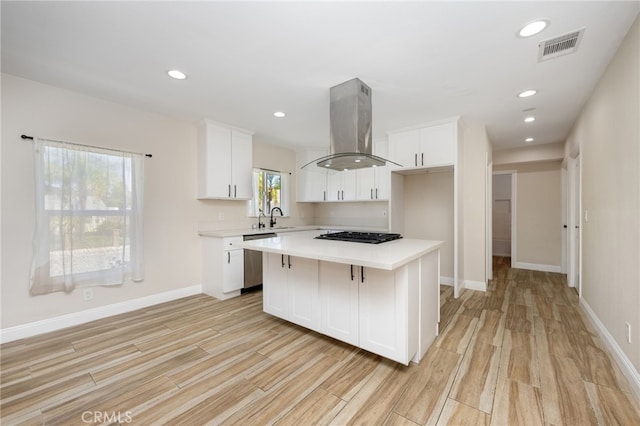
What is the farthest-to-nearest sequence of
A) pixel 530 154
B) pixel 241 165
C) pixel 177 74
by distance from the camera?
1. pixel 530 154
2. pixel 241 165
3. pixel 177 74

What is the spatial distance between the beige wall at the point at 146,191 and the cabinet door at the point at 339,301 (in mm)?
2387

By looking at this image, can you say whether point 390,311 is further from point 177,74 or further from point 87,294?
point 87,294

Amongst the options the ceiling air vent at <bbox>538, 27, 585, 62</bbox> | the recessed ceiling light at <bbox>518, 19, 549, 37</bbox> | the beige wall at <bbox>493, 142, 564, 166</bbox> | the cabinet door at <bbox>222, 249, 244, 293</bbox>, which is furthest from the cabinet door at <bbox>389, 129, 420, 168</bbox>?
the cabinet door at <bbox>222, 249, 244, 293</bbox>

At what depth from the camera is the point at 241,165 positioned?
4176 millimetres

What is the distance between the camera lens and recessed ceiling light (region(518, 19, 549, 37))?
5.93 feet

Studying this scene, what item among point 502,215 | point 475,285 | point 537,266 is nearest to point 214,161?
point 475,285

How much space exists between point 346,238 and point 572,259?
3999 mm

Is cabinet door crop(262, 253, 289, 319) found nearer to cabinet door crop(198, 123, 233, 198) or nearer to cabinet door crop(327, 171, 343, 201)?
cabinet door crop(198, 123, 233, 198)

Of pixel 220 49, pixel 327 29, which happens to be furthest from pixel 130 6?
pixel 327 29

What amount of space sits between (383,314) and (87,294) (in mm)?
3179

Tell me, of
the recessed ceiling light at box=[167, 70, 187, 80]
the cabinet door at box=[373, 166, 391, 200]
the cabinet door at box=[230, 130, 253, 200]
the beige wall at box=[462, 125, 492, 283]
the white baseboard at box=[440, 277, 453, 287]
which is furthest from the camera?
the cabinet door at box=[373, 166, 391, 200]

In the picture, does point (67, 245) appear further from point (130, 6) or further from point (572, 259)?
point (572, 259)

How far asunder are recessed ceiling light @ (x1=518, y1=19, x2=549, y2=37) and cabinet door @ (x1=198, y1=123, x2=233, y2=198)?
11.6ft

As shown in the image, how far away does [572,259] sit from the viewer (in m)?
4.15
